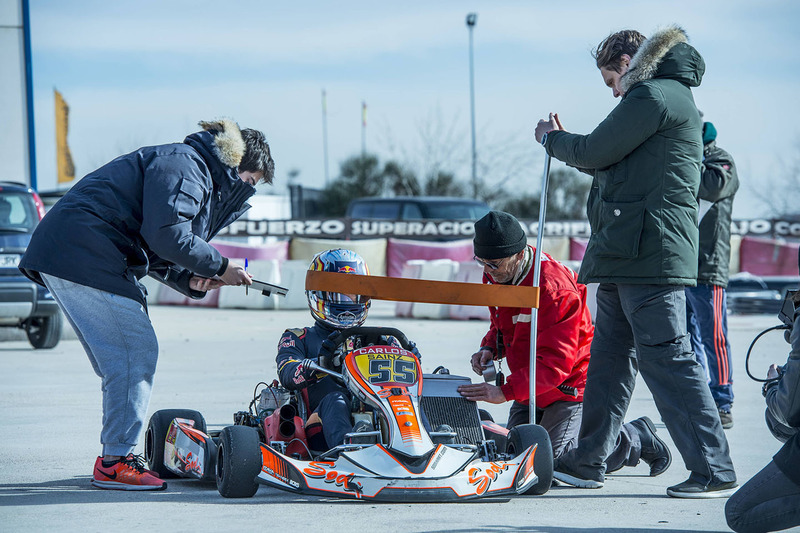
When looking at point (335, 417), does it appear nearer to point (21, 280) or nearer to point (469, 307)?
point (21, 280)

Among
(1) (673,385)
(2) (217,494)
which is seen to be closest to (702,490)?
(1) (673,385)

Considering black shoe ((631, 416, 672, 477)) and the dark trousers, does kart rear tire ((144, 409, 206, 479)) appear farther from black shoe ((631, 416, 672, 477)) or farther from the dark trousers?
black shoe ((631, 416, 672, 477))

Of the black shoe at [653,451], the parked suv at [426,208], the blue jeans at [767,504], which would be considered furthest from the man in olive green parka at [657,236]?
the parked suv at [426,208]

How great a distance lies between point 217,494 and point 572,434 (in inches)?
67.8

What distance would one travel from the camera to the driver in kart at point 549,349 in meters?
5.02

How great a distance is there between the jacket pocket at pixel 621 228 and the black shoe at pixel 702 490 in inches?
38.9

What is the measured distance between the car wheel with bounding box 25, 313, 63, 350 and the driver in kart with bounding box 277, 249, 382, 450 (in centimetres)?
702

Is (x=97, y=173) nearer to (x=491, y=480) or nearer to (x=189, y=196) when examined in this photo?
(x=189, y=196)

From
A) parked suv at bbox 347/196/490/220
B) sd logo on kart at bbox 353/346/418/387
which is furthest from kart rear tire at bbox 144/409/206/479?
parked suv at bbox 347/196/490/220

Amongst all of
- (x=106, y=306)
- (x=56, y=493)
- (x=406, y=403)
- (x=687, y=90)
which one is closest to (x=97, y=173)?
(x=106, y=306)

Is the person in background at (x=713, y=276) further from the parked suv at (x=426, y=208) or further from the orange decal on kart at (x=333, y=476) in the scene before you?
the parked suv at (x=426, y=208)

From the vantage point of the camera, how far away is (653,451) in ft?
16.9

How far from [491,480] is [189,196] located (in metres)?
1.76

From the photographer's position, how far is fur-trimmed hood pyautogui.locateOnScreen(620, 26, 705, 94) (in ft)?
15.1
